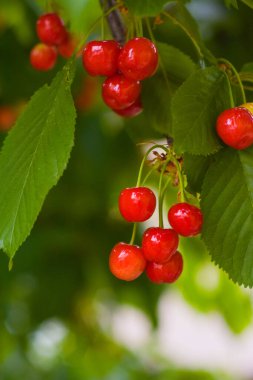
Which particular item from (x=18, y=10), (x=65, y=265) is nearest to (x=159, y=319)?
(x=65, y=265)

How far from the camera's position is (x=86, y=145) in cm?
248

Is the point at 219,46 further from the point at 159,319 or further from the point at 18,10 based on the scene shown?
the point at 159,319

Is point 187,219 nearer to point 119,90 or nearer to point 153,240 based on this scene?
point 153,240

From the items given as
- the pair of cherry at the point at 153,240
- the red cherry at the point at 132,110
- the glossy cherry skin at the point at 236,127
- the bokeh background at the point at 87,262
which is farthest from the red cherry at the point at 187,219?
the bokeh background at the point at 87,262

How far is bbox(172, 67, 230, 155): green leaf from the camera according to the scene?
40.1 inches

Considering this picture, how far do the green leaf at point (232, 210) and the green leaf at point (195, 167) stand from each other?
2 centimetres

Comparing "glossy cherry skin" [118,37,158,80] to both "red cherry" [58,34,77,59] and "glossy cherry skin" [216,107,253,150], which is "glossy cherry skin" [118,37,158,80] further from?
"red cherry" [58,34,77,59]

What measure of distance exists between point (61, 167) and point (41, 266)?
1.72 meters

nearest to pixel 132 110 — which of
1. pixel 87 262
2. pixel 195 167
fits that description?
pixel 195 167

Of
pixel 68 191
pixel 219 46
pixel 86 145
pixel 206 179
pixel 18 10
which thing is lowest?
pixel 68 191

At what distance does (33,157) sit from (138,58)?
0.72 feet

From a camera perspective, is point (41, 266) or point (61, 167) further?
point (41, 266)

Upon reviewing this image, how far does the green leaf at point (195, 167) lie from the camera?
1075 mm

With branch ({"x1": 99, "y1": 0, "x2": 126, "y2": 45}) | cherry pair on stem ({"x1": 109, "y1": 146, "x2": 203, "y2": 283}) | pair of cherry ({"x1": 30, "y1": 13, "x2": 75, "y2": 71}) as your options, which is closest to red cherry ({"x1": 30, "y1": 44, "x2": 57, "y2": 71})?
pair of cherry ({"x1": 30, "y1": 13, "x2": 75, "y2": 71})
